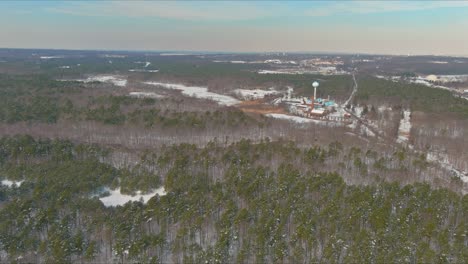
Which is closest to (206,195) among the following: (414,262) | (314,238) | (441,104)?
(314,238)

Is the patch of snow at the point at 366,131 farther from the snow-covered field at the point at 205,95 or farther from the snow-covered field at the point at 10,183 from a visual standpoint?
the snow-covered field at the point at 10,183

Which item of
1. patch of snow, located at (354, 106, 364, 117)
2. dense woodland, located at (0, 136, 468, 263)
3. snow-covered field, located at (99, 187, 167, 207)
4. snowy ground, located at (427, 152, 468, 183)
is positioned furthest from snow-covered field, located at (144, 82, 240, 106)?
snow-covered field, located at (99, 187, 167, 207)

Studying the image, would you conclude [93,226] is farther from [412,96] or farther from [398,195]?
[412,96]

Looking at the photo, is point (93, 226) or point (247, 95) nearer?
point (93, 226)

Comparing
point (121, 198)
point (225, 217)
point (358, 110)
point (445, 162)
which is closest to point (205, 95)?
point (358, 110)

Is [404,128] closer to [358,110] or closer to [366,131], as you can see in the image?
[366,131]
